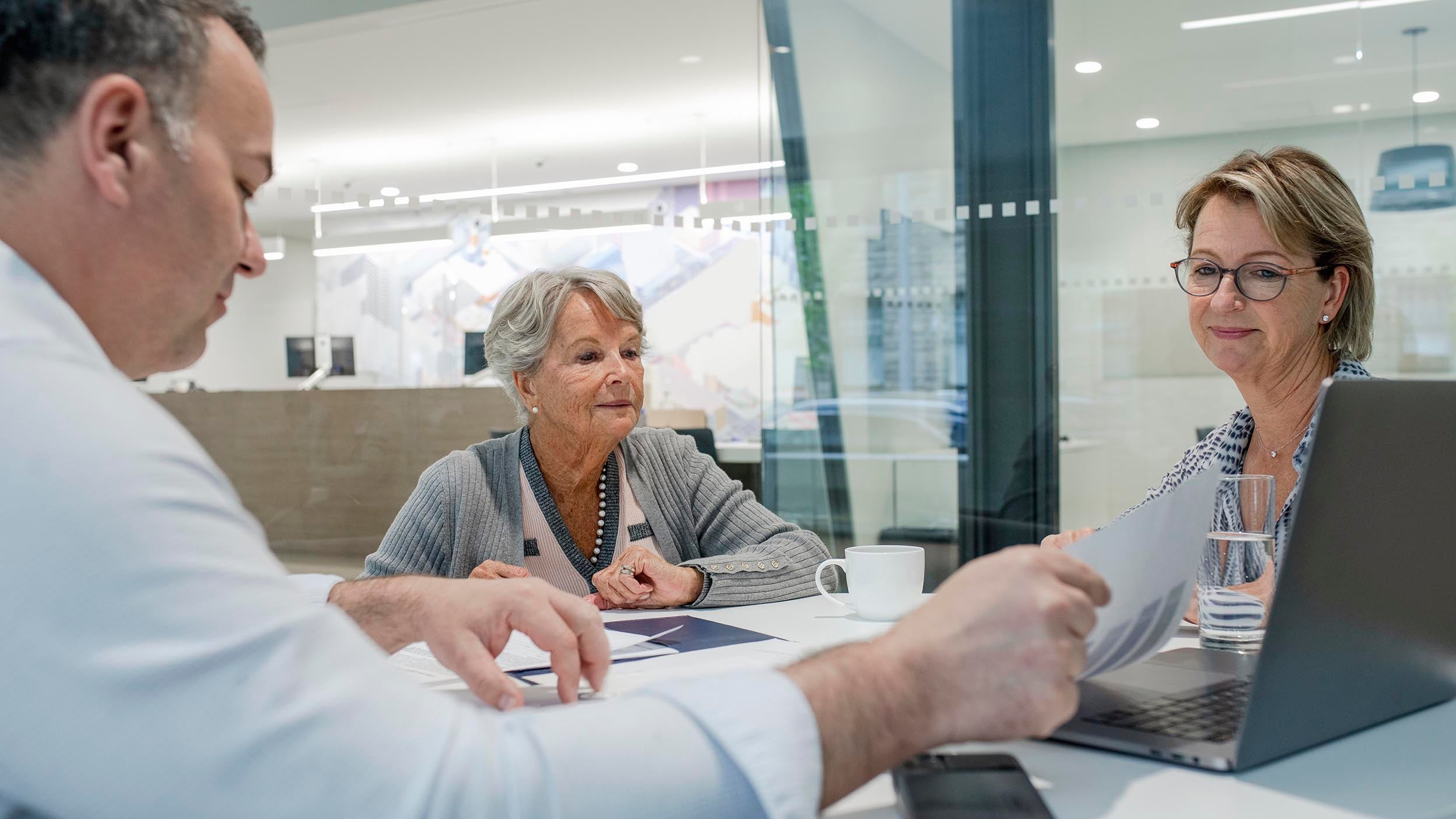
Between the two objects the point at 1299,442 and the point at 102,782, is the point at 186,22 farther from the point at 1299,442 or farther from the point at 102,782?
the point at 1299,442

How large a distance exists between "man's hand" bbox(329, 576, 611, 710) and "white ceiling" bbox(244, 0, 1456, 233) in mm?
421

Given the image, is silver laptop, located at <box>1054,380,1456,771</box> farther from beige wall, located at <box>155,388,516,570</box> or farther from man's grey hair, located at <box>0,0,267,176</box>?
beige wall, located at <box>155,388,516,570</box>

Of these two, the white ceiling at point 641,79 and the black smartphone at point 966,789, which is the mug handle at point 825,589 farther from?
the white ceiling at point 641,79

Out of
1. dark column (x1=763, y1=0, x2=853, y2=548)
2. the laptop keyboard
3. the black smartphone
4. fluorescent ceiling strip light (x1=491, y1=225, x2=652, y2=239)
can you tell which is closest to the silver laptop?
the laptop keyboard

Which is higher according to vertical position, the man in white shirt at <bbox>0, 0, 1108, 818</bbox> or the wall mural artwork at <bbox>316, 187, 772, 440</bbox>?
the wall mural artwork at <bbox>316, 187, 772, 440</bbox>

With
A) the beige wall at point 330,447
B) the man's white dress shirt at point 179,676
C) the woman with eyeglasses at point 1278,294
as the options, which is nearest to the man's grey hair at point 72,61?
the man's white dress shirt at point 179,676

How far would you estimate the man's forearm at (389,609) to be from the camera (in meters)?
0.92

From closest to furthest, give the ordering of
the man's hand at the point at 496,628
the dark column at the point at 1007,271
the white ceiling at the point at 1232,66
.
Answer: the man's hand at the point at 496,628 → the white ceiling at the point at 1232,66 → the dark column at the point at 1007,271

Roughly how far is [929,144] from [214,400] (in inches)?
125

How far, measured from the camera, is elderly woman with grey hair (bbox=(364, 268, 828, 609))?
1.52 metres

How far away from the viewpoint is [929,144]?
10.8 feet

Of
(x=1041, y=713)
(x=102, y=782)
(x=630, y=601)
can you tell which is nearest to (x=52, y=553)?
(x=102, y=782)

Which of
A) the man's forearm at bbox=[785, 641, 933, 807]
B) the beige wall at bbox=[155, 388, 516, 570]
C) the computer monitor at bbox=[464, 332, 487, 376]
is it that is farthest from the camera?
the computer monitor at bbox=[464, 332, 487, 376]

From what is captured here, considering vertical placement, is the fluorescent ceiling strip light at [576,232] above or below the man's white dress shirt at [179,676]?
above
